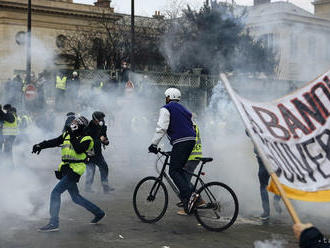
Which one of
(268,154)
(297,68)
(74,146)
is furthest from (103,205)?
(297,68)

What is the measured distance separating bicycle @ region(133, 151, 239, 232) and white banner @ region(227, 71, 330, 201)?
104 inches

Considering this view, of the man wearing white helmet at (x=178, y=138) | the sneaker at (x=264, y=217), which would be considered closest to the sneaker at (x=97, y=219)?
the man wearing white helmet at (x=178, y=138)

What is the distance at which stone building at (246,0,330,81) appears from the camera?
1731 centimetres

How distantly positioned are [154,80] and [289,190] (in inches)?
777

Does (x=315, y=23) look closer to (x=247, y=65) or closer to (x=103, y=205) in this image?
(x=247, y=65)

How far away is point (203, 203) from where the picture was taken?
7.16 m

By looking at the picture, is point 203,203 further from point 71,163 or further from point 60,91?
point 60,91

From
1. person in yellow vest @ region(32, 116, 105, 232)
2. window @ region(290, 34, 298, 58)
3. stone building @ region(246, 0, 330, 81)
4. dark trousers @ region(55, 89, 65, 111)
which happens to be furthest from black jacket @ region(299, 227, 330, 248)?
dark trousers @ region(55, 89, 65, 111)

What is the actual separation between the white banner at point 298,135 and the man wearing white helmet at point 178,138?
2729mm

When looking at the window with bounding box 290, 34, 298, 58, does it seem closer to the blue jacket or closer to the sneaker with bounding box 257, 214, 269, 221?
the sneaker with bounding box 257, 214, 269, 221

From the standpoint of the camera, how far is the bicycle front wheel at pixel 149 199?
7.47m

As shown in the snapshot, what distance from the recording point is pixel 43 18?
41406 mm

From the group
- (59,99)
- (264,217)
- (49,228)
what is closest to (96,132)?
(49,228)

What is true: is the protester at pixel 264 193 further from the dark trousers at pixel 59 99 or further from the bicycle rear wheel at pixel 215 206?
the dark trousers at pixel 59 99
